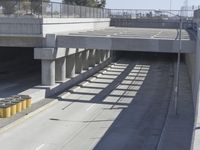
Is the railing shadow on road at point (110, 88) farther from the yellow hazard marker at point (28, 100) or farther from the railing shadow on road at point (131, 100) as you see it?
the yellow hazard marker at point (28, 100)

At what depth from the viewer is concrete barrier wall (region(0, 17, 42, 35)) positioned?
43094mm

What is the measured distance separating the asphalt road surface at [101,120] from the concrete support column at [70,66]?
2261 mm

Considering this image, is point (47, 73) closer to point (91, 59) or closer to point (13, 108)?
point (13, 108)

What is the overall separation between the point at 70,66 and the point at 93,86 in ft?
11.4

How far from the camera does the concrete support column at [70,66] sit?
4859cm

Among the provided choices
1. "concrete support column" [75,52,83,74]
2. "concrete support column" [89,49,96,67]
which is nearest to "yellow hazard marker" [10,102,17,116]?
Result: "concrete support column" [75,52,83,74]

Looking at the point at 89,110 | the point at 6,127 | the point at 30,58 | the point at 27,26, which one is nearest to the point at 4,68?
the point at 30,58

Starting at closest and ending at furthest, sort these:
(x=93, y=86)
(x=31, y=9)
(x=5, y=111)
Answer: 1. (x=5, y=111)
2. (x=93, y=86)
3. (x=31, y=9)

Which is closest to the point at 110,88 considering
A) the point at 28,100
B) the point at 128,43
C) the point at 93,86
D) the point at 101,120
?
the point at 93,86

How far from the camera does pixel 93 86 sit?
4719 centimetres

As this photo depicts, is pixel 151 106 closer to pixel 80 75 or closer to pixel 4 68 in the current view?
pixel 80 75

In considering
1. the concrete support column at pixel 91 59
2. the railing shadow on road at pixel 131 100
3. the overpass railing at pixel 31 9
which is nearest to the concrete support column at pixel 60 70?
the railing shadow on road at pixel 131 100

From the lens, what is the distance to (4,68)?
2343 inches

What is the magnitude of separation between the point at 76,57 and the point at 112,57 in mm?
24862
